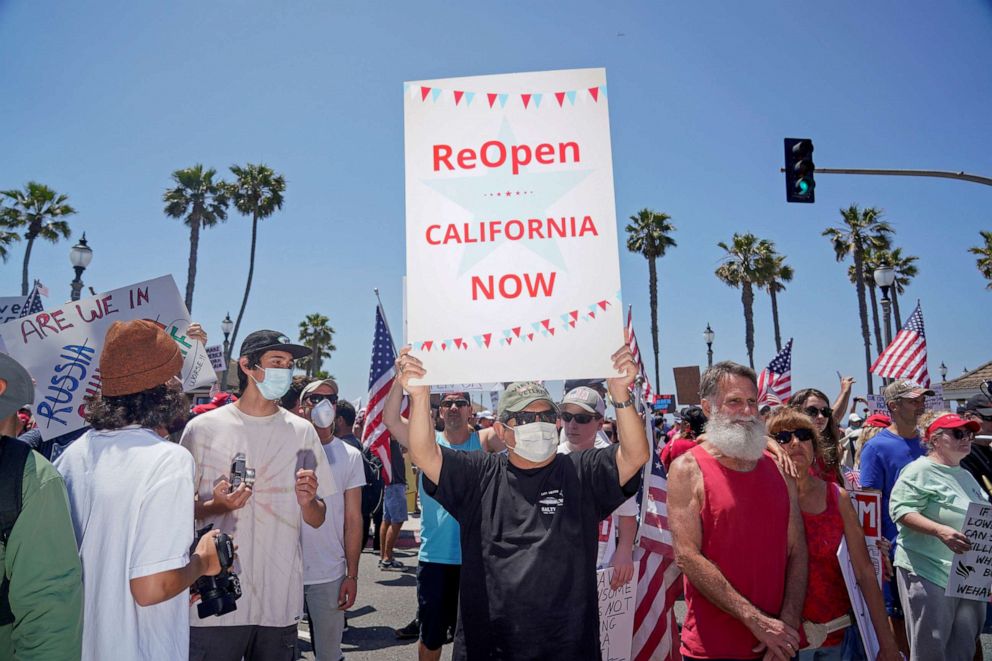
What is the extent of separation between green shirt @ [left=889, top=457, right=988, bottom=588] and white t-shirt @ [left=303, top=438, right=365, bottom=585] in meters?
4.03

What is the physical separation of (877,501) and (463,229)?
3472 millimetres

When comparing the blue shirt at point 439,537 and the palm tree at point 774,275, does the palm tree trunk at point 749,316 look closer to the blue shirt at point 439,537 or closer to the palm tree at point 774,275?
the palm tree at point 774,275

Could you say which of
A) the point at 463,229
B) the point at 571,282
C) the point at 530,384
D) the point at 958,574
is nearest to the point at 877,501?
the point at 958,574

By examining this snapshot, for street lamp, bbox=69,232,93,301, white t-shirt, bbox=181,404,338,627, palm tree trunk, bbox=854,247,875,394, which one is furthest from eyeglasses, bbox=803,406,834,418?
palm tree trunk, bbox=854,247,875,394

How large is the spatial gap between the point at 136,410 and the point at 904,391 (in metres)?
6.06

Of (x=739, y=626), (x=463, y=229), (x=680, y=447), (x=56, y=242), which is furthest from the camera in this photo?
(x=56, y=242)

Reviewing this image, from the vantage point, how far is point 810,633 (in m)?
3.59

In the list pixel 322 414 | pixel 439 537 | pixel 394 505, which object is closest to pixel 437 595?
pixel 439 537

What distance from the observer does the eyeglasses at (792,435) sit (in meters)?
4.02

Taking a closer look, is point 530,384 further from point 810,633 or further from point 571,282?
point 810,633

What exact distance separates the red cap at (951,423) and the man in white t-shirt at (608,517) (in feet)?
7.58

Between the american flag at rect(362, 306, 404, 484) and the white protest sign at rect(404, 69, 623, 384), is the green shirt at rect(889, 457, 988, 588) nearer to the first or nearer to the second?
the white protest sign at rect(404, 69, 623, 384)

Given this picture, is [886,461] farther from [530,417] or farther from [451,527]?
[530,417]

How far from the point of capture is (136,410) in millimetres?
2496
